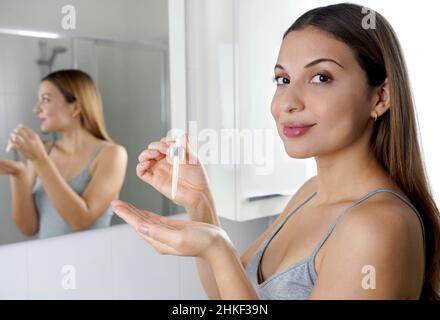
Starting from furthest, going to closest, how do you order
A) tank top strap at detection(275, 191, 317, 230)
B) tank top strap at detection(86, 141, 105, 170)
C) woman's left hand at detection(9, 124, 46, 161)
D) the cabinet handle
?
the cabinet handle < tank top strap at detection(86, 141, 105, 170) < woman's left hand at detection(9, 124, 46, 161) < tank top strap at detection(275, 191, 317, 230)

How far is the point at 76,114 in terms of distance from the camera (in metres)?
0.98

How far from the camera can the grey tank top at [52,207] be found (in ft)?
3.15

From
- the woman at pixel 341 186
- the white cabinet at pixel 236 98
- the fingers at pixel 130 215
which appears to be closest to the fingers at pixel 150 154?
the woman at pixel 341 186

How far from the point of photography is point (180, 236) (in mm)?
524

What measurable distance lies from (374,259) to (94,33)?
30.8 inches

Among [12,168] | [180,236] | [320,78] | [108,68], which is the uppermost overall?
[108,68]

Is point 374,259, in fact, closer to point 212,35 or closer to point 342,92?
point 342,92

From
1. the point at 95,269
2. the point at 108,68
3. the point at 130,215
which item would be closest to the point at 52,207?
the point at 95,269

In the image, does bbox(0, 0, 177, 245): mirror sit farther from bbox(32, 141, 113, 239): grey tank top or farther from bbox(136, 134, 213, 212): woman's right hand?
bbox(136, 134, 213, 212): woman's right hand

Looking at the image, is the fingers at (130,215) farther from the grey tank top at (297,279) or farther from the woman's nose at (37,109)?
the woman's nose at (37,109)

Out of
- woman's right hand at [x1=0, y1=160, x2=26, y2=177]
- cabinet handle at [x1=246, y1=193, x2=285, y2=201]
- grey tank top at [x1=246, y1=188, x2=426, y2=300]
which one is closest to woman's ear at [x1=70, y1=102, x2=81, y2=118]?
woman's right hand at [x1=0, y1=160, x2=26, y2=177]

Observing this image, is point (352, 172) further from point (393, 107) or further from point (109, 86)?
point (109, 86)

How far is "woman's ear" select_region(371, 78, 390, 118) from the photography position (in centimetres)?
63

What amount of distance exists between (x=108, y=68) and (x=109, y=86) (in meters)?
0.04
